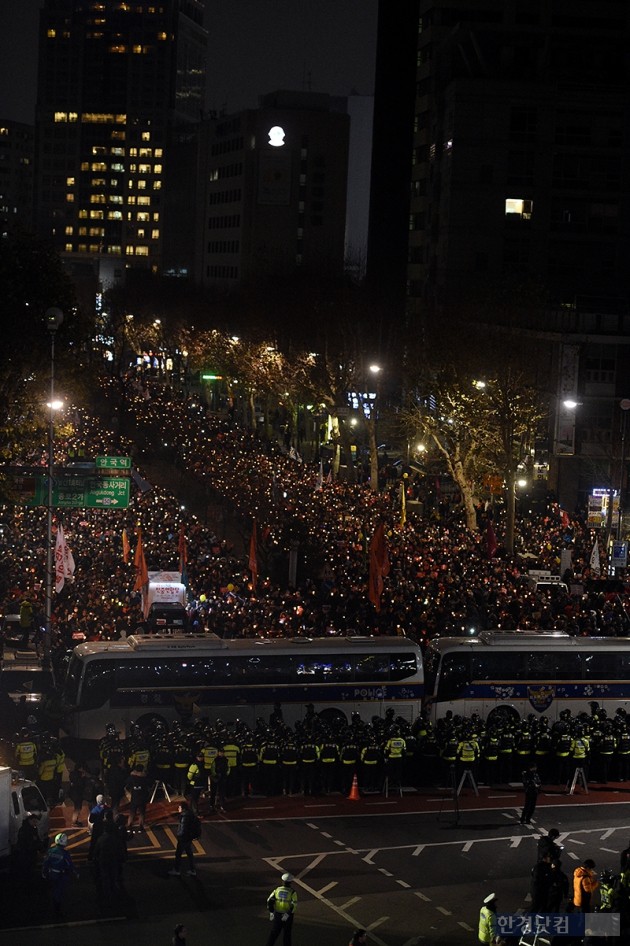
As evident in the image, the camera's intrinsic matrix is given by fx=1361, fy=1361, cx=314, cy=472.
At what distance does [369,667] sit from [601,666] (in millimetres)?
5549

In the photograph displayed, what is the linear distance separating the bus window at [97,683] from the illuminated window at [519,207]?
64027 mm

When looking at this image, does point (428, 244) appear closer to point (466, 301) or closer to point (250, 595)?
point (466, 301)

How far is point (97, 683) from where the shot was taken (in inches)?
1088

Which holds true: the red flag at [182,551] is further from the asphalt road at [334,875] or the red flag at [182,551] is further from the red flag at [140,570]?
the asphalt road at [334,875]

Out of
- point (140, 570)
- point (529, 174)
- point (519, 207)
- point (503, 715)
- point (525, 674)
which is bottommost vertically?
point (503, 715)

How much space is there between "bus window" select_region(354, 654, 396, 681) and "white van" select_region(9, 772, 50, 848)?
32.0ft

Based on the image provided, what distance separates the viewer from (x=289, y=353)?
229 ft

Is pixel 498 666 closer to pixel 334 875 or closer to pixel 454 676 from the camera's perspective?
pixel 454 676

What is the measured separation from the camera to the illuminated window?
8612 cm

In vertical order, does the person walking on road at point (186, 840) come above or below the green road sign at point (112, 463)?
below

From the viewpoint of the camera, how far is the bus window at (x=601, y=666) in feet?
101

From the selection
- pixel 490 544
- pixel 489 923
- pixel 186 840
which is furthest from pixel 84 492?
pixel 489 923

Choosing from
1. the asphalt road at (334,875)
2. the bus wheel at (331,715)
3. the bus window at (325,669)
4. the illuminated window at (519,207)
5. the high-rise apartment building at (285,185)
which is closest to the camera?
the asphalt road at (334,875)

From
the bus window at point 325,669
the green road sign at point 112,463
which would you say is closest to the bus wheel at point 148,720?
the bus window at point 325,669
